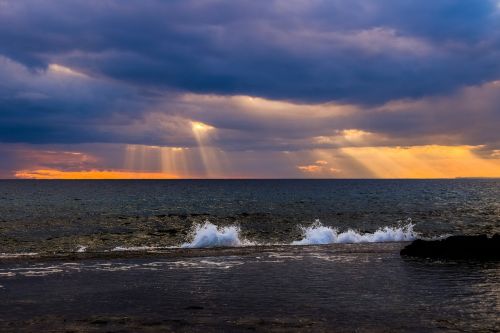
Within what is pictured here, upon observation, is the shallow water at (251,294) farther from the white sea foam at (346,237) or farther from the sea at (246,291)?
the white sea foam at (346,237)

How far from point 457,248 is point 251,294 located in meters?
18.2

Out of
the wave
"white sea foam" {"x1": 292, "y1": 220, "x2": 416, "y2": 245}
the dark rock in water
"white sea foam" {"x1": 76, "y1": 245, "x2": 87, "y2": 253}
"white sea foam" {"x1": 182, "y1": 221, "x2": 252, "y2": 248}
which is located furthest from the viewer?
"white sea foam" {"x1": 292, "y1": 220, "x2": 416, "y2": 245}

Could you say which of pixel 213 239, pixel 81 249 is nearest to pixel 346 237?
pixel 213 239

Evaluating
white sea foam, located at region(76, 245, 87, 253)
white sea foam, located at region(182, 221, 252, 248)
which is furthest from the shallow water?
white sea foam, located at region(182, 221, 252, 248)

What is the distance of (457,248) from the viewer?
101 ft

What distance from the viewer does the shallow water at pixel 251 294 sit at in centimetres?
1513

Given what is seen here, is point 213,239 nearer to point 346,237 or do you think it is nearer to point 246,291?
point 346,237

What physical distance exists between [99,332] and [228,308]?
4812mm

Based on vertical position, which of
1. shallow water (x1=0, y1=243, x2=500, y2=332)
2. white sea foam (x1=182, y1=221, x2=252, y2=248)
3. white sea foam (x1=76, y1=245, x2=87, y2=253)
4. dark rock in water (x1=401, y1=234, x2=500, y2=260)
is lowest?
white sea foam (x1=76, y1=245, x2=87, y2=253)

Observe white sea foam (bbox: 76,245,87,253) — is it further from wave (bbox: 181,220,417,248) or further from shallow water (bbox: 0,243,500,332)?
wave (bbox: 181,220,417,248)

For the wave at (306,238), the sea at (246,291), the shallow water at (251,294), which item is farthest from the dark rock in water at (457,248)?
the wave at (306,238)

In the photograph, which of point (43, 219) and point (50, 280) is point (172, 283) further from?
point (43, 219)

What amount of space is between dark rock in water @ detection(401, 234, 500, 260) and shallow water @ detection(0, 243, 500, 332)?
187cm

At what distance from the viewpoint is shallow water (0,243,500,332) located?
49.6 feet
